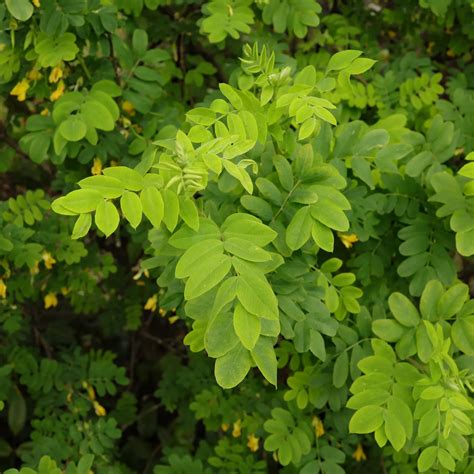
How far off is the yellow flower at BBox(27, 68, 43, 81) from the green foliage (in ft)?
0.05

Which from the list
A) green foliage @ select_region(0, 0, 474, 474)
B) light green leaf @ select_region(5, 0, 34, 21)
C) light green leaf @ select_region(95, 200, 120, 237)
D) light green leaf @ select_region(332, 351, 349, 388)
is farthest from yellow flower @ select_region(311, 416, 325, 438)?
light green leaf @ select_region(5, 0, 34, 21)

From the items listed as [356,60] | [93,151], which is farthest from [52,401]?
[356,60]

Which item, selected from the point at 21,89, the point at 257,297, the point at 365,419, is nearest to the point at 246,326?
the point at 257,297

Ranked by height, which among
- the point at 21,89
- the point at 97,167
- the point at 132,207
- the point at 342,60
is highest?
the point at 342,60

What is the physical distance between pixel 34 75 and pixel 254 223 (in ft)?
2.85

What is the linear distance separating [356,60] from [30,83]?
0.84 metres

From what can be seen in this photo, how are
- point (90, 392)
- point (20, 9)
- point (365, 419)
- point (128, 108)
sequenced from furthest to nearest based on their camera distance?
point (90, 392), point (128, 108), point (20, 9), point (365, 419)

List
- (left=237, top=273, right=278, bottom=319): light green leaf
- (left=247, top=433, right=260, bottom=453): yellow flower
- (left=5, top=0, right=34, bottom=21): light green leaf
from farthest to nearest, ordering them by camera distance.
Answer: (left=247, top=433, right=260, bottom=453): yellow flower, (left=5, top=0, right=34, bottom=21): light green leaf, (left=237, top=273, right=278, bottom=319): light green leaf

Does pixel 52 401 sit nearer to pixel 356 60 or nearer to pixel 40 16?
pixel 40 16

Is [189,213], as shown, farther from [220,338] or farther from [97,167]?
[97,167]

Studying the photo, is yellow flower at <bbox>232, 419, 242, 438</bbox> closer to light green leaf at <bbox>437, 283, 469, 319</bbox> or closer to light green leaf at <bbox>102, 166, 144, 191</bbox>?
light green leaf at <bbox>437, 283, 469, 319</bbox>

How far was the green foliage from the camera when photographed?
3.05 feet

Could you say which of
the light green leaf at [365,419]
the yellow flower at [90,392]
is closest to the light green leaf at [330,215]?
the light green leaf at [365,419]

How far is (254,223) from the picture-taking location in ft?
3.06
